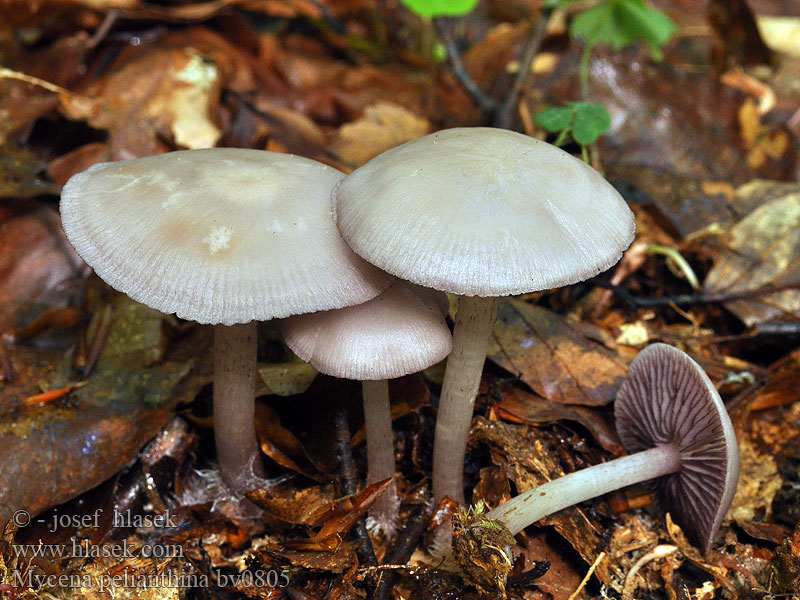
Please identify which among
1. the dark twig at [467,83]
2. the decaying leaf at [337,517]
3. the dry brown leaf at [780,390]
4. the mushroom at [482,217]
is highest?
the mushroom at [482,217]

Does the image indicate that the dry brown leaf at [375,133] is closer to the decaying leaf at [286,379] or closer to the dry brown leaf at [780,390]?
the decaying leaf at [286,379]

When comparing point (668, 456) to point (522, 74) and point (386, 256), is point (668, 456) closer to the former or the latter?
point (386, 256)

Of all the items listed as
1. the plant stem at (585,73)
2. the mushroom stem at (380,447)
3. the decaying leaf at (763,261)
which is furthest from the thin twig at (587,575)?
the plant stem at (585,73)

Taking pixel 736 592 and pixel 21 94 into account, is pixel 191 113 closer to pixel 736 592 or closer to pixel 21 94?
pixel 21 94

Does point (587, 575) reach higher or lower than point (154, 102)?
lower

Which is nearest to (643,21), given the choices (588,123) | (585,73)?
(585,73)

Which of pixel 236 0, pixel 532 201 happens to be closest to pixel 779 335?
pixel 532 201
